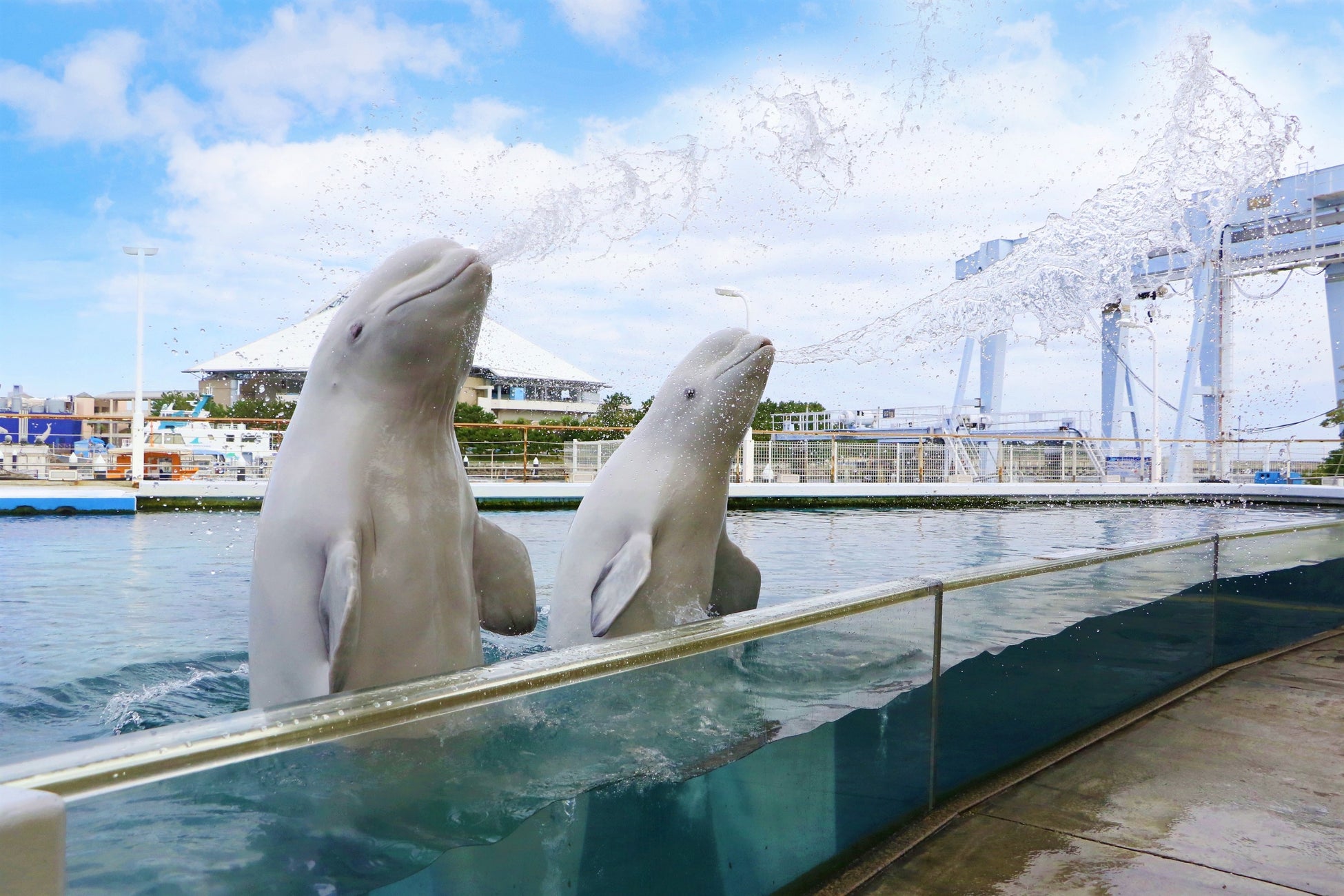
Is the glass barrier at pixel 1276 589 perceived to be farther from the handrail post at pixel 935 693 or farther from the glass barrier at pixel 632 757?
the handrail post at pixel 935 693

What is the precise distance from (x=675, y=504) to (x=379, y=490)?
1.61 metres

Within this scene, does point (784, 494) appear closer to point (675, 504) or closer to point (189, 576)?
point (189, 576)

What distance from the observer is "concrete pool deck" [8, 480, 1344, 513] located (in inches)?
563

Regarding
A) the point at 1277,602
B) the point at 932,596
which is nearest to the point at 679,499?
the point at 932,596

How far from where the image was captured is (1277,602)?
5.72 metres

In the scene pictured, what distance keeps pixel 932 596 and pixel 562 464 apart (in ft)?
57.1

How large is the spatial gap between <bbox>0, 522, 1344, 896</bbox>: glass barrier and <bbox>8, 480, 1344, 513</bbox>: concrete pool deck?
11182mm

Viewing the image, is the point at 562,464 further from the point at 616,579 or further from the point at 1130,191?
the point at 616,579

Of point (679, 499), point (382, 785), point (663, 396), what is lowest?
point (382, 785)

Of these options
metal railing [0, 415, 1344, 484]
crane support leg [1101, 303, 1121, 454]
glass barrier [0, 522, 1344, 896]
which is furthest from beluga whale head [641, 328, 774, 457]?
crane support leg [1101, 303, 1121, 454]

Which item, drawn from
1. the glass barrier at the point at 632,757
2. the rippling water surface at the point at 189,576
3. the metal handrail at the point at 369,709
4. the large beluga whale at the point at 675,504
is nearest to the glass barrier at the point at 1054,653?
the glass barrier at the point at 632,757

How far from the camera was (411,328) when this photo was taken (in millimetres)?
3029

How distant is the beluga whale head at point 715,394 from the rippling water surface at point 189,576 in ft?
4.72

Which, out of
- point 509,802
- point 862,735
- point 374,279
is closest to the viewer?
point 509,802
